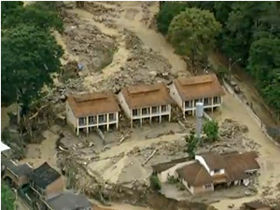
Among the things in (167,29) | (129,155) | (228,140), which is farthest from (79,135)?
(167,29)

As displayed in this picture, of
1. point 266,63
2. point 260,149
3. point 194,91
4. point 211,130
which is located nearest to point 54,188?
point 211,130

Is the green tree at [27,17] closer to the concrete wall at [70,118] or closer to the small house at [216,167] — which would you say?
the concrete wall at [70,118]

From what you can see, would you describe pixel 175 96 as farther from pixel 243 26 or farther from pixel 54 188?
pixel 54 188

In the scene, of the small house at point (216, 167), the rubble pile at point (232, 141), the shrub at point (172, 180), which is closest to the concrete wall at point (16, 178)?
the shrub at point (172, 180)

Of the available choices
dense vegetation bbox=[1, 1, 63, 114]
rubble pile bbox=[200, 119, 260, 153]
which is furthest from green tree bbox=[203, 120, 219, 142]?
dense vegetation bbox=[1, 1, 63, 114]

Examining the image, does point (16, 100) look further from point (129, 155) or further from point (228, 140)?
point (228, 140)
